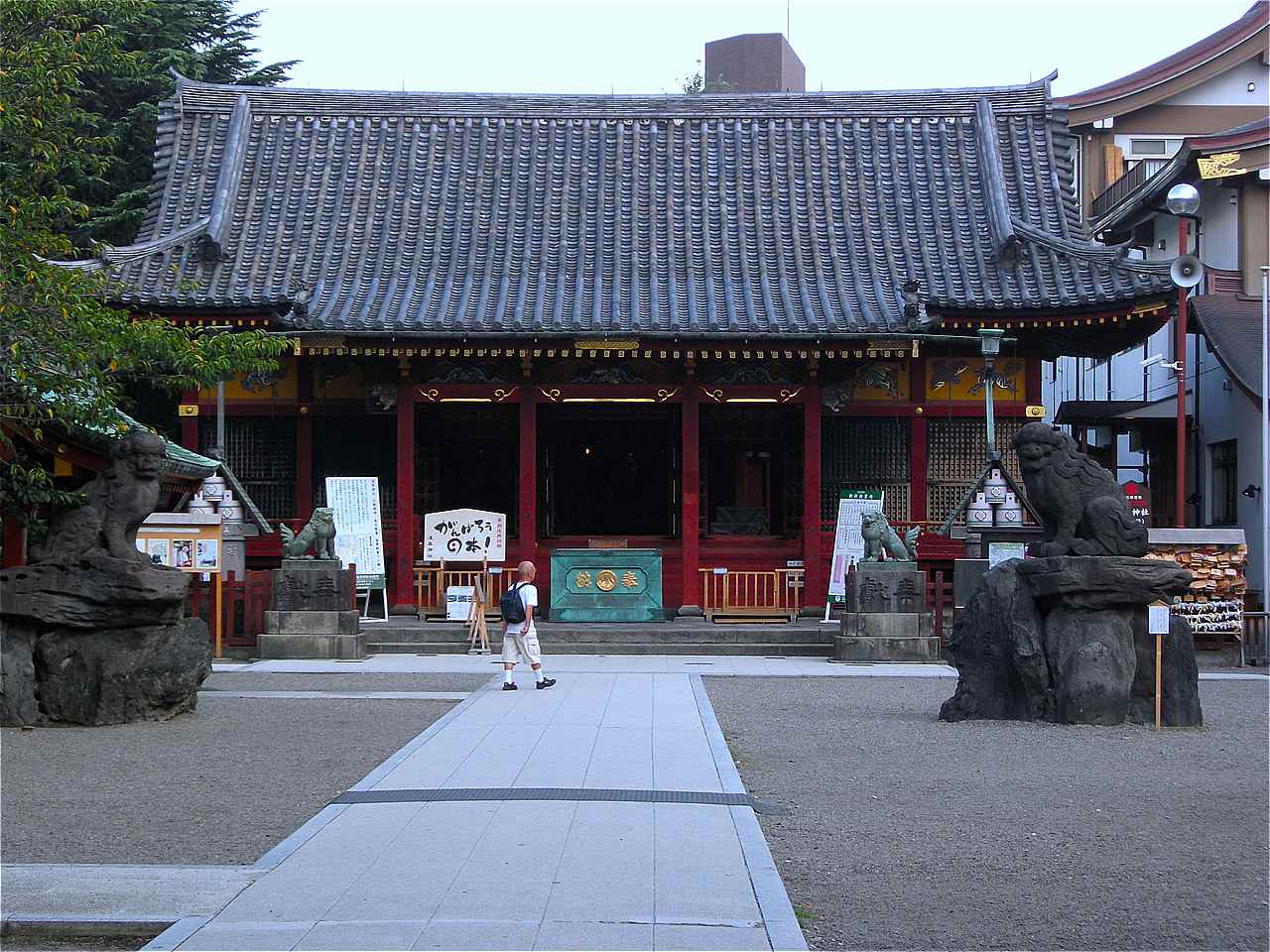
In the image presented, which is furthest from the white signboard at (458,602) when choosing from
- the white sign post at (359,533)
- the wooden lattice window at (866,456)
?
the wooden lattice window at (866,456)

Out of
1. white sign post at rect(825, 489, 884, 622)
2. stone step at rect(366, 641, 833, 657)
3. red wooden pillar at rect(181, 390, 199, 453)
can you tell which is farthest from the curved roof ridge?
red wooden pillar at rect(181, 390, 199, 453)

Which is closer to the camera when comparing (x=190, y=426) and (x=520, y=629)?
(x=520, y=629)

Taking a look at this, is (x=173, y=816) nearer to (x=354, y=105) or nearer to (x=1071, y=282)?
(x=1071, y=282)

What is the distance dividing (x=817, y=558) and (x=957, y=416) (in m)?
3.59

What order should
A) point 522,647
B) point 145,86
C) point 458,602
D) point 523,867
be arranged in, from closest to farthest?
1. point 523,867
2. point 522,647
3. point 458,602
4. point 145,86

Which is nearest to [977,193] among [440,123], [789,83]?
[440,123]

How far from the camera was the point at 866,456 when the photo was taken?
23.8 metres

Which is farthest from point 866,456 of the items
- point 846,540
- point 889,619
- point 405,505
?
point 405,505

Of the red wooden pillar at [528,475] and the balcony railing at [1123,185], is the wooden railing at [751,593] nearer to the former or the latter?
the red wooden pillar at [528,475]

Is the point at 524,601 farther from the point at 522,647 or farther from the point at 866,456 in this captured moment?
the point at 866,456

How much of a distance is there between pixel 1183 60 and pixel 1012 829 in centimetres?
3003

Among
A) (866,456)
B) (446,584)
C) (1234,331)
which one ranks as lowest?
(446,584)

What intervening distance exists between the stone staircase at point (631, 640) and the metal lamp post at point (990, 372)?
A: 4.02m

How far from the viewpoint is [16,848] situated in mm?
7848
